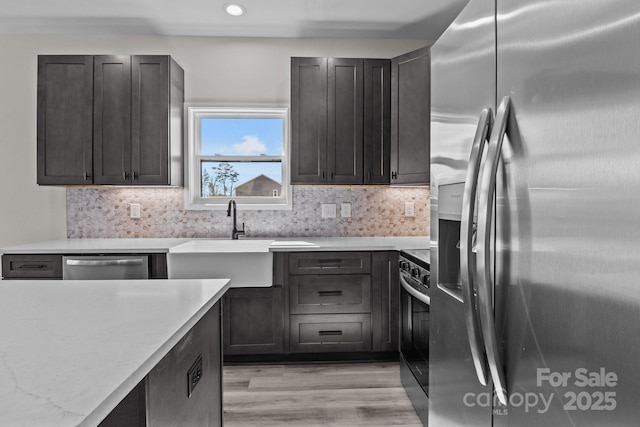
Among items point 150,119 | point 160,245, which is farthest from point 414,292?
point 150,119

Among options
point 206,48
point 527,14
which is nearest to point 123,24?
point 206,48

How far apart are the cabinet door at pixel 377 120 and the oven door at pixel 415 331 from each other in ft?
3.07

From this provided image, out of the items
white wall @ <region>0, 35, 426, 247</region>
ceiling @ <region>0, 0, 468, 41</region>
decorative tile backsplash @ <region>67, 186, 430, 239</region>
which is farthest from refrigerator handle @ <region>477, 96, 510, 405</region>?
white wall @ <region>0, 35, 426, 247</region>

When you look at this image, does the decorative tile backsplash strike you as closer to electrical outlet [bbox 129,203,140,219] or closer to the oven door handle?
electrical outlet [bbox 129,203,140,219]

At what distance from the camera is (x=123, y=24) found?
328cm

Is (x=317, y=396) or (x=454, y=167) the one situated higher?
(x=454, y=167)

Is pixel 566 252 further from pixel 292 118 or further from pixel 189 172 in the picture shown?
pixel 189 172

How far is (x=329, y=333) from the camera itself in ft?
9.64

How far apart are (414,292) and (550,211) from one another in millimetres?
1560

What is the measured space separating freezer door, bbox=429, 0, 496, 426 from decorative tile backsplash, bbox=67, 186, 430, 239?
1979 millimetres

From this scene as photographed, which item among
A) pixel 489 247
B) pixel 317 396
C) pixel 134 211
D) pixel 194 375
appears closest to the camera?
pixel 489 247

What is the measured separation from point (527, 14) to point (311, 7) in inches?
97.4

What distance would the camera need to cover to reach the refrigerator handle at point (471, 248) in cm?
102

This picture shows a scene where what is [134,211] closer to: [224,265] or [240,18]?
[224,265]
